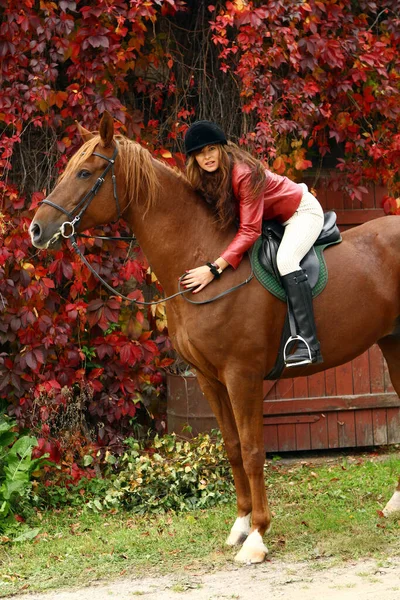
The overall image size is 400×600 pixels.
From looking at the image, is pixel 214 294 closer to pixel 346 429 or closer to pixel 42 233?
pixel 42 233

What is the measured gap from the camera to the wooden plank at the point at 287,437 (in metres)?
6.97

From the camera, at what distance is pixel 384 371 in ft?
23.2

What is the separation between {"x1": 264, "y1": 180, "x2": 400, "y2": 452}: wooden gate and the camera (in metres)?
6.95

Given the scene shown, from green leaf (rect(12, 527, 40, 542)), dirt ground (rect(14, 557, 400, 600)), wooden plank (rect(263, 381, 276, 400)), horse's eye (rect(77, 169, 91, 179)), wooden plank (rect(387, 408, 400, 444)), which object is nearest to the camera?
dirt ground (rect(14, 557, 400, 600))

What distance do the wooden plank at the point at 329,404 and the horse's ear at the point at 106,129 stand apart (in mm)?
3064

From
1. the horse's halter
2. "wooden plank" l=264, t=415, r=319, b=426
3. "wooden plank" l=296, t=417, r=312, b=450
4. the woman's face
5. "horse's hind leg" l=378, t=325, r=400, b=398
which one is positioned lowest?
"wooden plank" l=296, t=417, r=312, b=450

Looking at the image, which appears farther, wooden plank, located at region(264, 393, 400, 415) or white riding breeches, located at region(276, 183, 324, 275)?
wooden plank, located at region(264, 393, 400, 415)

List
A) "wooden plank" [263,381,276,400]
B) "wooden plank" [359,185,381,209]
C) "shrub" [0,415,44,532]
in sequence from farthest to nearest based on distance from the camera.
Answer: "wooden plank" [359,185,381,209] → "wooden plank" [263,381,276,400] → "shrub" [0,415,44,532]

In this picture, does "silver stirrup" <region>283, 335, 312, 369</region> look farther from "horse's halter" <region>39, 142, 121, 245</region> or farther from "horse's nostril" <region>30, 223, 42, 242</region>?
"horse's nostril" <region>30, 223, 42, 242</region>

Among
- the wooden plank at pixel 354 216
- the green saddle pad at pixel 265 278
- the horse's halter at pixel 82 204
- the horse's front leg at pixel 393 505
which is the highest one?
the horse's halter at pixel 82 204

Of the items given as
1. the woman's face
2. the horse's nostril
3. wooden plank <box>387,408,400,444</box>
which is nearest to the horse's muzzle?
the horse's nostril

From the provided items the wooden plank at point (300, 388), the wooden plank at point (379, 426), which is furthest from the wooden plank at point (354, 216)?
the wooden plank at point (379, 426)

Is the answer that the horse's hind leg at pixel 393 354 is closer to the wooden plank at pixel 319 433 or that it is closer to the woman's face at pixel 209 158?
the wooden plank at pixel 319 433

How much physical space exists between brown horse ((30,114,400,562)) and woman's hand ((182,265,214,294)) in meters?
0.05
